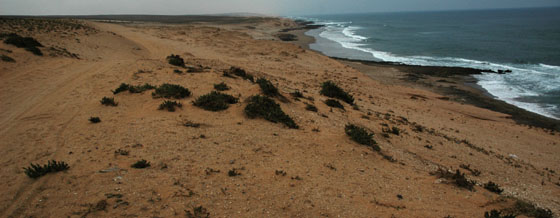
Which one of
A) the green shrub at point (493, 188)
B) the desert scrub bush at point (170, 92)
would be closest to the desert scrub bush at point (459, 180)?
the green shrub at point (493, 188)

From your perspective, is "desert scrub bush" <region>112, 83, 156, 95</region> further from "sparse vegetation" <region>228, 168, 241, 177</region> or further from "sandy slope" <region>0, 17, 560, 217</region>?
"sparse vegetation" <region>228, 168, 241, 177</region>

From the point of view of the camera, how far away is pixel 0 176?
5.42 meters

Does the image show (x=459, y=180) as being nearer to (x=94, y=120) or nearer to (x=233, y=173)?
(x=233, y=173)

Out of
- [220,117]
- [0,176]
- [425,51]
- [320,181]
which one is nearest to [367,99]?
[220,117]

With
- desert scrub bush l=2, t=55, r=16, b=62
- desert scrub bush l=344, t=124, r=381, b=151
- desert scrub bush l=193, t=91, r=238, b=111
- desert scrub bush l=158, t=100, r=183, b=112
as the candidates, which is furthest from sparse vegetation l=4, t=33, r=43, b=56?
desert scrub bush l=344, t=124, r=381, b=151

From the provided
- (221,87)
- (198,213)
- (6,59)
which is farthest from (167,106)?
(6,59)

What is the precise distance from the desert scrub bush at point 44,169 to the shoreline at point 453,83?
838 inches

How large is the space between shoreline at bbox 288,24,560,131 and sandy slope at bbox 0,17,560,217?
12.2 ft

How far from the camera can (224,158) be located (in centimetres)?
673

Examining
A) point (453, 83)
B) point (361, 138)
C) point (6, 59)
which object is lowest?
point (453, 83)

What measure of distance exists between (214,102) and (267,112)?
1.92 meters

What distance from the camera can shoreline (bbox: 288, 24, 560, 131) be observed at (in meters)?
17.6

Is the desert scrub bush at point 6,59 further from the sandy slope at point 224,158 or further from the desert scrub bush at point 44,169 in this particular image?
the desert scrub bush at point 44,169

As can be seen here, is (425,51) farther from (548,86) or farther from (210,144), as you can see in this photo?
(210,144)
